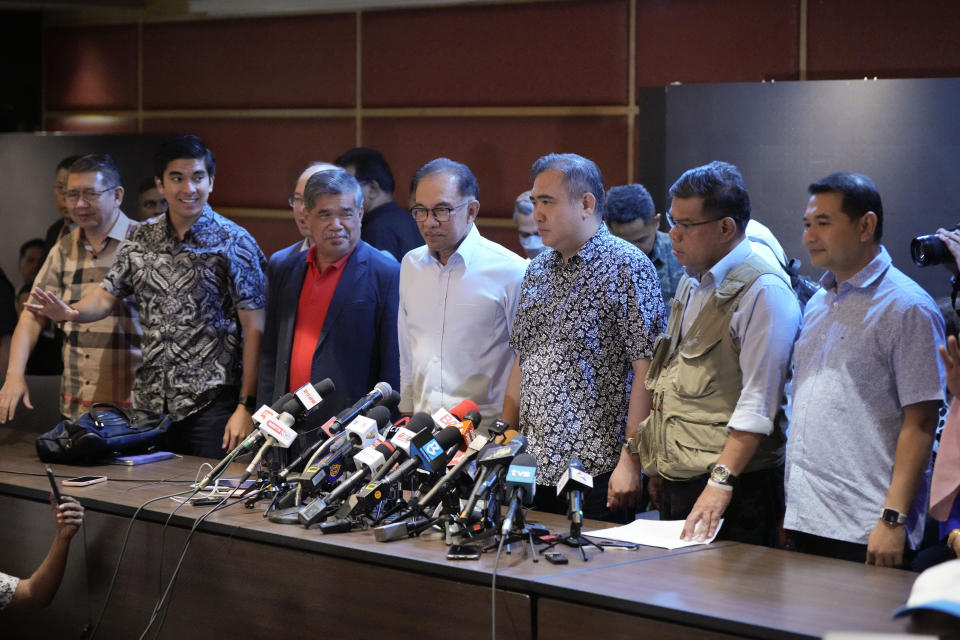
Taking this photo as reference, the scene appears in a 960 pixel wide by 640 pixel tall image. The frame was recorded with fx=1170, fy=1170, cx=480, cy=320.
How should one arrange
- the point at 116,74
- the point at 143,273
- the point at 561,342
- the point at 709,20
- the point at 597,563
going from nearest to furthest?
the point at 597,563 → the point at 561,342 → the point at 143,273 → the point at 709,20 → the point at 116,74

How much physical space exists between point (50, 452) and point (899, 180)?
3.00 meters

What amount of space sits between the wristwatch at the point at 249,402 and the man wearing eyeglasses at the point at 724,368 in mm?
1481

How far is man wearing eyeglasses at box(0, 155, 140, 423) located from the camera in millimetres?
4387

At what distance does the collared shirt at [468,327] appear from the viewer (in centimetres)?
352

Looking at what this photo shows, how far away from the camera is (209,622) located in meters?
2.97

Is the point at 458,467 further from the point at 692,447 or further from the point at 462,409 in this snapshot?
the point at 692,447

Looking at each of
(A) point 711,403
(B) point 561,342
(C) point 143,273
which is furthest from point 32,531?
(A) point 711,403

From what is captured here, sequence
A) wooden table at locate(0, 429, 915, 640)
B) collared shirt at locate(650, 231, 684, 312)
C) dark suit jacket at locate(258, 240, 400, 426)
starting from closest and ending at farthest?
wooden table at locate(0, 429, 915, 640), dark suit jacket at locate(258, 240, 400, 426), collared shirt at locate(650, 231, 684, 312)

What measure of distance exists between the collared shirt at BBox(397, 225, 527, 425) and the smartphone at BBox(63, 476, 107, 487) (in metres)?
0.98

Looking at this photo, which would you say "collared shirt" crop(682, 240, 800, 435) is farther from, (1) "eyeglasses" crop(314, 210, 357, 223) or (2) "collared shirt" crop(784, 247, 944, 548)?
(1) "eyeglasses" crop(314, 210, 357, 223)

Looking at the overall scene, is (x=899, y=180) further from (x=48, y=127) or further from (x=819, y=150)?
(x=48, y=127)

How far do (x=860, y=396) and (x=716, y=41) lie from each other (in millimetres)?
2565

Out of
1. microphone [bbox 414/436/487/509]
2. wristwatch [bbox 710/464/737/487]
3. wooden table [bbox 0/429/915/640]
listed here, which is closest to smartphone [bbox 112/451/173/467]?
wooden table [bbox 0/429/915/640]

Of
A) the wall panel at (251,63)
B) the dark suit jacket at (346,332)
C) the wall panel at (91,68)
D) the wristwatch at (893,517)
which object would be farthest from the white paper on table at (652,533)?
the wall panel at (91,68)
